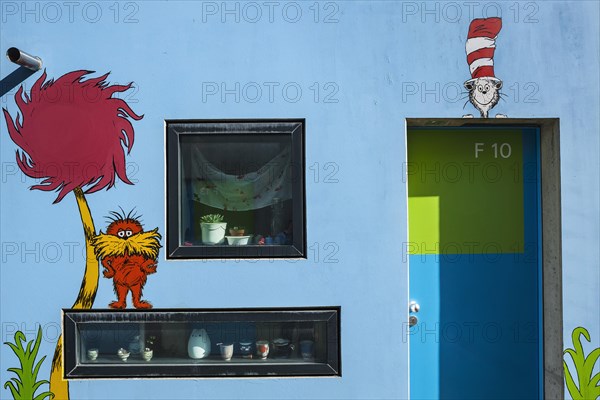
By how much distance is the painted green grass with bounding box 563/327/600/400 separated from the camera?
3.56 meters

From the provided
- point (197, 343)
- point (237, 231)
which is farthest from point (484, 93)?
point (197, 343)

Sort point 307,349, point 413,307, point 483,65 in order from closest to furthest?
point 483,65 → point 307,349 → point 413,307

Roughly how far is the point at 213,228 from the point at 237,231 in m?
0.18

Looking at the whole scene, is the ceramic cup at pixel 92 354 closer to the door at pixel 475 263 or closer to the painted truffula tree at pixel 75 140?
the painted truffula tree at pixel 75 140

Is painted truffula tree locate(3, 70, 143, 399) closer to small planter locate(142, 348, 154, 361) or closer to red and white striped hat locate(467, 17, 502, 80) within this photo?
small planter locate(142, 348, 154, 361)

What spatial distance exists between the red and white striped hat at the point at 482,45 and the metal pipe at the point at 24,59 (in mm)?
3115

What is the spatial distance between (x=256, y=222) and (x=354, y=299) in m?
0.93

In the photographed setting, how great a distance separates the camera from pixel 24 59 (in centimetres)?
333

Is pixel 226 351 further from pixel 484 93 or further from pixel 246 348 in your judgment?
pixel 484 93

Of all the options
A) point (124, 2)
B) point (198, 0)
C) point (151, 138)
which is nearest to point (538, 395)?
point (151, 138)

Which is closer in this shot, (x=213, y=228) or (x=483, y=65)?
(x=483, y=65)

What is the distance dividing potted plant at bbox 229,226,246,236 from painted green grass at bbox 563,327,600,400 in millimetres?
2527

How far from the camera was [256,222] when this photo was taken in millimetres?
3701

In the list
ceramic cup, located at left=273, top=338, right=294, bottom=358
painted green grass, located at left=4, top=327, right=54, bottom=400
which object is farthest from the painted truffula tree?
ceramic cup, located at left=273, top=338, right=294, bottom=358
